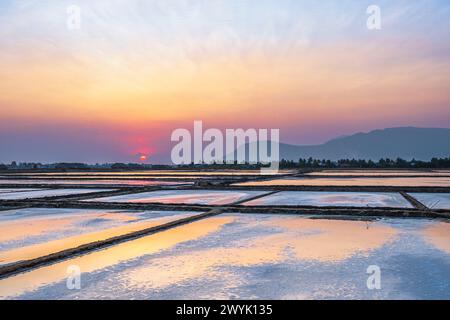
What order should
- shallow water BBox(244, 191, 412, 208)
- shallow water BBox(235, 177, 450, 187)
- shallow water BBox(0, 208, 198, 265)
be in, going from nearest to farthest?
shallow water BBox(0, 208, 198, 265) < shallow water BBox(244, 191, 412, 208) < shallow water BBox(235, 177, 450, 187)

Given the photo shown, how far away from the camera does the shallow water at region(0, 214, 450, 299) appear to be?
3244 millimetres

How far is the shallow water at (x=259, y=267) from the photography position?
3.24 m

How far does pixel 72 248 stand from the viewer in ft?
15.8

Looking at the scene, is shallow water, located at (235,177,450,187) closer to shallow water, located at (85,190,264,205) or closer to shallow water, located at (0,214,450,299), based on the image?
shallow water, located at (85,190,264,205)

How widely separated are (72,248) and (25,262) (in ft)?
2.35

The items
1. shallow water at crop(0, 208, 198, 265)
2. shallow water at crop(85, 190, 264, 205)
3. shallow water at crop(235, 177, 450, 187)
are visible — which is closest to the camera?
shallow water at crop(0, 208, 198, 265)
